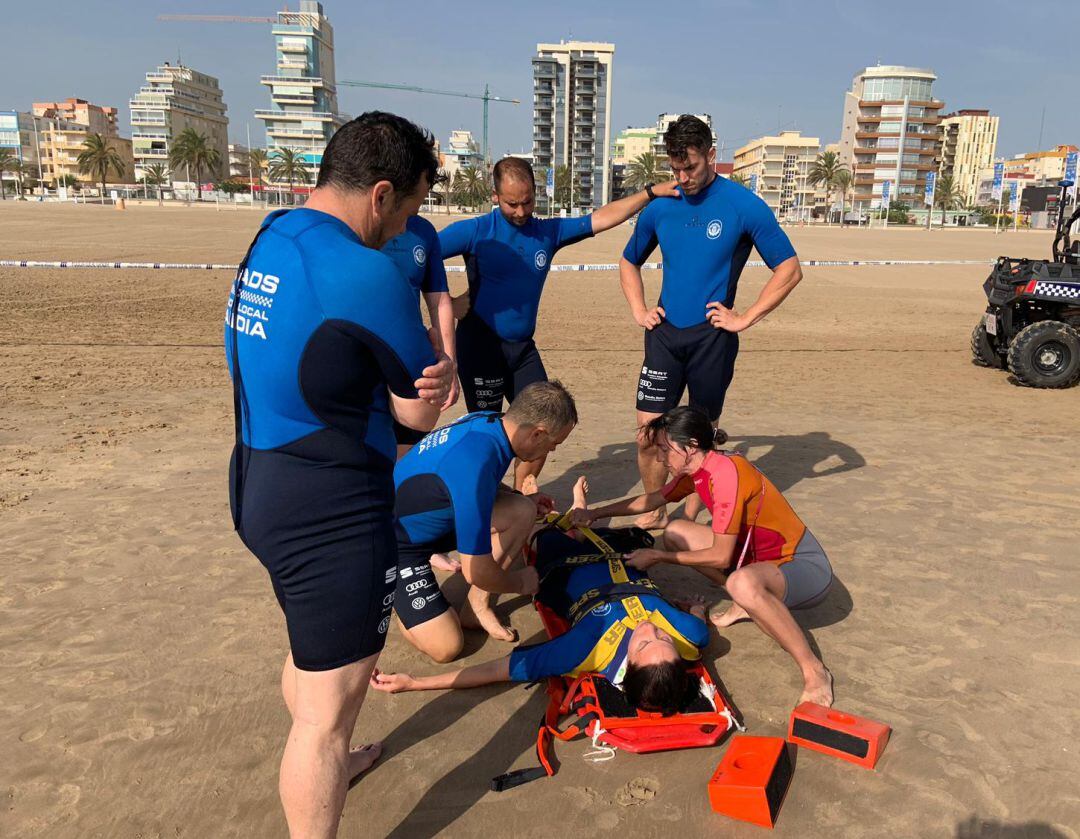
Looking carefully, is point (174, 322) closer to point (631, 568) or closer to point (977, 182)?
point (631, 568)

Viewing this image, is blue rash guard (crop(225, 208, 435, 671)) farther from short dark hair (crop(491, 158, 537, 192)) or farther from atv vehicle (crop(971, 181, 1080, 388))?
atv vehicle (crop(971, 181, 1080, 388))

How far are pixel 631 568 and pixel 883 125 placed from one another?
133708 millimetres

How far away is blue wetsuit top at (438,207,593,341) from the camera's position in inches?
210

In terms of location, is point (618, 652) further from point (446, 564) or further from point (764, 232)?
point (764, 232)

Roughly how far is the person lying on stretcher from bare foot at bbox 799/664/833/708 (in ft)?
1.57

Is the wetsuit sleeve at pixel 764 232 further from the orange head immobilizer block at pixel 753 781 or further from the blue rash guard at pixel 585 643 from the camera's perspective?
the orange head immobilizer block at pixel 753 781

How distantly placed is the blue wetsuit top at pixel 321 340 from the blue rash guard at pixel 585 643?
171 cm

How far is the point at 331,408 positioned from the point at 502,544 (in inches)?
84.3

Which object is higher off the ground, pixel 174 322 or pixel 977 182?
pixel 977 182

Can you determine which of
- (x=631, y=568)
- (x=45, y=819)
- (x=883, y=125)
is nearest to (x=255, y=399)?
(x=45, y=819)

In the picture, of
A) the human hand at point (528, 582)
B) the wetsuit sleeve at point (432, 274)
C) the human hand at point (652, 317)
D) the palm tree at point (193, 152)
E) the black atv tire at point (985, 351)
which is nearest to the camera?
the human hand at point (528, 582)

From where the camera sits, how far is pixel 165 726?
334 centimetres

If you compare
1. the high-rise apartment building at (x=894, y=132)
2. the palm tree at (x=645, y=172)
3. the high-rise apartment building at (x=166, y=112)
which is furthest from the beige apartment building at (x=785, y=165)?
the high-rise apartment building at (x=166, y=112)

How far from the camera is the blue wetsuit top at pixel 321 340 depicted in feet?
6.41
